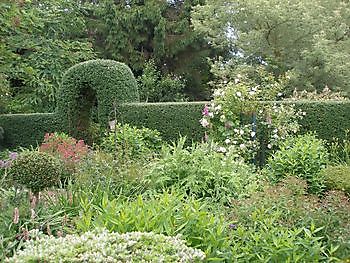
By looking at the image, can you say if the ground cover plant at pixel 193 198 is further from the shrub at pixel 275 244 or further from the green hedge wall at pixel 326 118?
the green hedge wall at pixel 326 118

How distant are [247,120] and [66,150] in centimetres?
295

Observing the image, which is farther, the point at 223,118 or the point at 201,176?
the point at 223,118

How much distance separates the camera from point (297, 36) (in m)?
14.6

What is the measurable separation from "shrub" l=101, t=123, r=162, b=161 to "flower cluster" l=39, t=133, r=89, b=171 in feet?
1.95

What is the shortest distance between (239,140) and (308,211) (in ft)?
12.7

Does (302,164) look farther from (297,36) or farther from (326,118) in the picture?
(297,36)

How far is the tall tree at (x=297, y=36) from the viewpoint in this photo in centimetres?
1357

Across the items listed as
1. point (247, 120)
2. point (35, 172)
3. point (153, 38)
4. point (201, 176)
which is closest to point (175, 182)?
point (201, 176)

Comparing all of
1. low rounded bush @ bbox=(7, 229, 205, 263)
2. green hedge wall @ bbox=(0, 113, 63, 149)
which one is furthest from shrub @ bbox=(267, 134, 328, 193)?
green hedge wall @ bbox=(0, 113, 63, 149)

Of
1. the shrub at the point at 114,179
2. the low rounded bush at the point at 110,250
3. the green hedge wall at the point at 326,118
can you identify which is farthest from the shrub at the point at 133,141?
the low rounded bush at the point at 110,250

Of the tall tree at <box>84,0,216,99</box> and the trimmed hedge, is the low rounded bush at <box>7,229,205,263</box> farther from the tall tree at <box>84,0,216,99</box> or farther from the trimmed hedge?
the tall tree at <box>84,0,216,99</box>

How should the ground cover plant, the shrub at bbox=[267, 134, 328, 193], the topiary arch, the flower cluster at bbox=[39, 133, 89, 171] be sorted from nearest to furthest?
the ground cover plant < the shrub at bbox=[267, 134, 328, 193] < the flower cluster at bbox=[39, 133, 89, 171] < the topiary arch

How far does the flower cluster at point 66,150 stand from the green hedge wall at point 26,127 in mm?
1724

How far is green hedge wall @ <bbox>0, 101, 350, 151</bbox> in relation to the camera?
8.32 m
